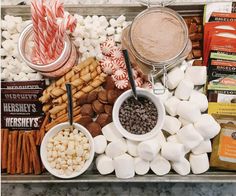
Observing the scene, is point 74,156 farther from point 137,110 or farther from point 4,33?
point 4,33

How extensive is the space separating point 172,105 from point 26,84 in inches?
15.4

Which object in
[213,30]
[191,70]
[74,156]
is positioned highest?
[213,30]

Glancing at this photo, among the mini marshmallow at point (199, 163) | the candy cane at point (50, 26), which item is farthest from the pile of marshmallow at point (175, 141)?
the candy cane at point (50, 26)

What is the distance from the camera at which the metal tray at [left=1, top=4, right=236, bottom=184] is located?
1079mm

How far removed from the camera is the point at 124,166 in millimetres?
1073

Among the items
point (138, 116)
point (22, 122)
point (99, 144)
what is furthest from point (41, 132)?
point (138, 116)

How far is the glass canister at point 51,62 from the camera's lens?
104 cm

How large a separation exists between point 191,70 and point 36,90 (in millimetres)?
410

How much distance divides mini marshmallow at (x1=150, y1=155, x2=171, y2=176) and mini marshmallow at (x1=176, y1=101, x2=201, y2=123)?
12cm

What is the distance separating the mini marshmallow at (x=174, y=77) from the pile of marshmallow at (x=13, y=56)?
0.34 metres

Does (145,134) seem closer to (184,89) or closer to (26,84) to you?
(184,89)

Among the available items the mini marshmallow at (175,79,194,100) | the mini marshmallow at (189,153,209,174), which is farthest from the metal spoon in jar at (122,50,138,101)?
the mini marshmallow at (189,153,209,174)

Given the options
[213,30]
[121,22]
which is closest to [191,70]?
[213,30]

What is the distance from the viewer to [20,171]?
113cm
